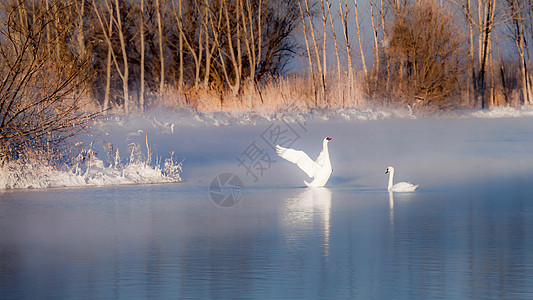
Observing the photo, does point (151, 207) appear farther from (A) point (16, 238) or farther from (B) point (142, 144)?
Answer: (B) point (142, 144)

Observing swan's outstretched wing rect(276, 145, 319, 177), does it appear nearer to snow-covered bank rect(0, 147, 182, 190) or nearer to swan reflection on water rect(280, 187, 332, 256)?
swan reflection on water rect(280, 187, 332, 256)

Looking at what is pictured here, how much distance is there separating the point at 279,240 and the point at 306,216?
1.69m

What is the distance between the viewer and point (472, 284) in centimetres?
573

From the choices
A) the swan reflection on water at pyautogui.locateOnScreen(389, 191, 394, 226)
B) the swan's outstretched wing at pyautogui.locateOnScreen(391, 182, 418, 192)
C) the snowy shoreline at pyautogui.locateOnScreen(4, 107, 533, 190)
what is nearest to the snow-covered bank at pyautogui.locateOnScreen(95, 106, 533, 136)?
the snowy shoreline at pyautogui.locateOnScreen(4, 107, 533, 190)

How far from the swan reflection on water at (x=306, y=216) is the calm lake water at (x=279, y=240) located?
0.07 feet

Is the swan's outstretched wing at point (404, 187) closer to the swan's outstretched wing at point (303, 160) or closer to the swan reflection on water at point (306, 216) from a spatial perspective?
the swan reflection on water at point (306, 216)

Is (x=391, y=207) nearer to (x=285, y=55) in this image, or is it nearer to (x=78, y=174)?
(x=78, y=174)

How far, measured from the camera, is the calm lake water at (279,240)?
5.75 m

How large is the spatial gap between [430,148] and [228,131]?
6389 millimetres

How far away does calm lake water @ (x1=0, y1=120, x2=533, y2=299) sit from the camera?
5.75 meters

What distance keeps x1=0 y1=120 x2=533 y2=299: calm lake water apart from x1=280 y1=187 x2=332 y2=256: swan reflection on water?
0.8 inches

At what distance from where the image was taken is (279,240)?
7695 mm

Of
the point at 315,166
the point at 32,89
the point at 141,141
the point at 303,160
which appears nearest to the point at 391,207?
the point at 315,166

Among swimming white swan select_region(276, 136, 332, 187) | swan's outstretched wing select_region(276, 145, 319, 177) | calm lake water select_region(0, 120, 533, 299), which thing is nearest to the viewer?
calm lake water select_region(0, 120, 533, 299)
